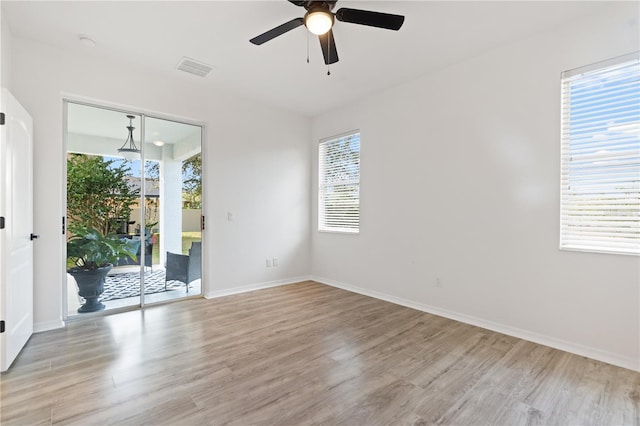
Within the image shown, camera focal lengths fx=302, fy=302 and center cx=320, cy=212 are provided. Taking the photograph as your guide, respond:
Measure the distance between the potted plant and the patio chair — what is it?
0.65 m

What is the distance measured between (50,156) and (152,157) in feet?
3.29

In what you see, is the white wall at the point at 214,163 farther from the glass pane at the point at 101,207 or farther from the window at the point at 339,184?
the window at the point at 339,184

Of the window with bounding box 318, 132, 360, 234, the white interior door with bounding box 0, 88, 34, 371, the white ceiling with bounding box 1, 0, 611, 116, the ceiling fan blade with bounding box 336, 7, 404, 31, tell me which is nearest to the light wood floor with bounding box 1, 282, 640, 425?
the white interior door with bounding box 0, 88, 34, 371

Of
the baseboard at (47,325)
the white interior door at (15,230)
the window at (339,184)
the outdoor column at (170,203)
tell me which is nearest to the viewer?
the white interior door at (15,230)

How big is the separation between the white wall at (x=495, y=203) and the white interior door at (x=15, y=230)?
3782 mm

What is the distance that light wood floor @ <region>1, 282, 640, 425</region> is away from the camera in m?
1.82

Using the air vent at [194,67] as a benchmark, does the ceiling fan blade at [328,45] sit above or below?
below

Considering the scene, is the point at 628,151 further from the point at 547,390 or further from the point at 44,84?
the point at 44,84

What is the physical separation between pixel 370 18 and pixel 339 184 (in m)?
2.96

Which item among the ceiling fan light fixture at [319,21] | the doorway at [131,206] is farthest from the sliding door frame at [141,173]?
the ceiling fan light fixture at [319,21]

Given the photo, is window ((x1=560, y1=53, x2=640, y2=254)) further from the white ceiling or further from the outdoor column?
the outdoor column

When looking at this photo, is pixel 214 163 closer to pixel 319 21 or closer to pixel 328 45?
pixel 328 45

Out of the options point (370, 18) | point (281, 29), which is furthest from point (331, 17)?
point (281, 29)

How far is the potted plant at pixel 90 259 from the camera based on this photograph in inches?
135
